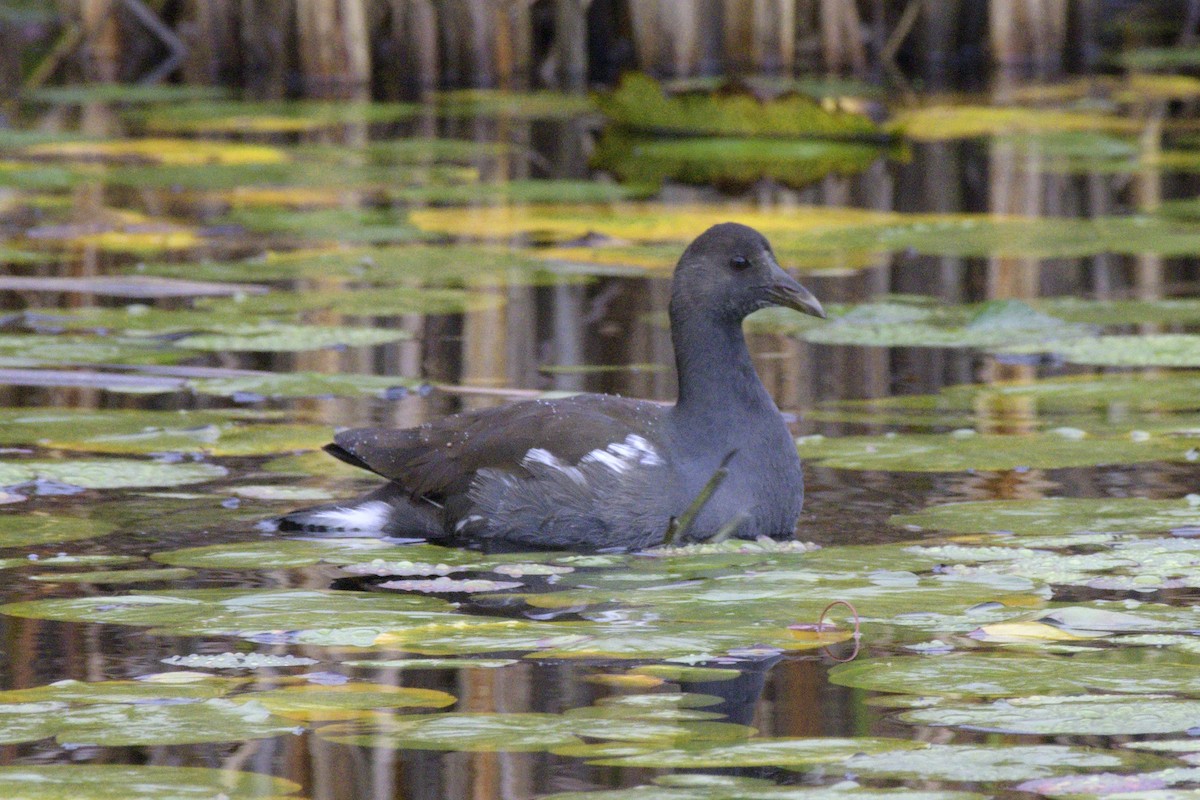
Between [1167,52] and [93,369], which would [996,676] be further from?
[1167,52]

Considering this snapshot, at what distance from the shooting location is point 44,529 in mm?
5246

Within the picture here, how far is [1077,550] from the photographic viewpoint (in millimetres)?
5008

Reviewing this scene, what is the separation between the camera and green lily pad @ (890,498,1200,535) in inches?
204

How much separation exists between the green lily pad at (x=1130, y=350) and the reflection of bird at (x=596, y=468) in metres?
2.11

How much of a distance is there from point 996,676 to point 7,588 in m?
2.21

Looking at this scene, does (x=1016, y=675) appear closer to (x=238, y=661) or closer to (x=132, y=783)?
(x=238, y=661)

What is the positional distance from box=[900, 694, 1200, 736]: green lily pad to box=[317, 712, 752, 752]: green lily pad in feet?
1.22

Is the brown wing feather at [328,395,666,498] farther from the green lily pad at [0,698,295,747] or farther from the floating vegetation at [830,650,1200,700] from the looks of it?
the green lily pad at [0,698,295,747]

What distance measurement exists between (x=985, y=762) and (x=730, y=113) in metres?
10.3

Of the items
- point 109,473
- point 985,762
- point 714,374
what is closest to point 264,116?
point 109,473

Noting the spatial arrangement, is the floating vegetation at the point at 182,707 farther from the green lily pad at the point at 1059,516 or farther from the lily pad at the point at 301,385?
the lily pad at the point at 301,385

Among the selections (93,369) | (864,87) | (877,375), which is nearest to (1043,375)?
(877,375)

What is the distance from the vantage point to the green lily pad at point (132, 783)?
3271 mm

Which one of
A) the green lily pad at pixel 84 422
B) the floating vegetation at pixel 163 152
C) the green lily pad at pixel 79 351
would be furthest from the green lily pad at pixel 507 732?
the floating vegetation at pixel 163 152
